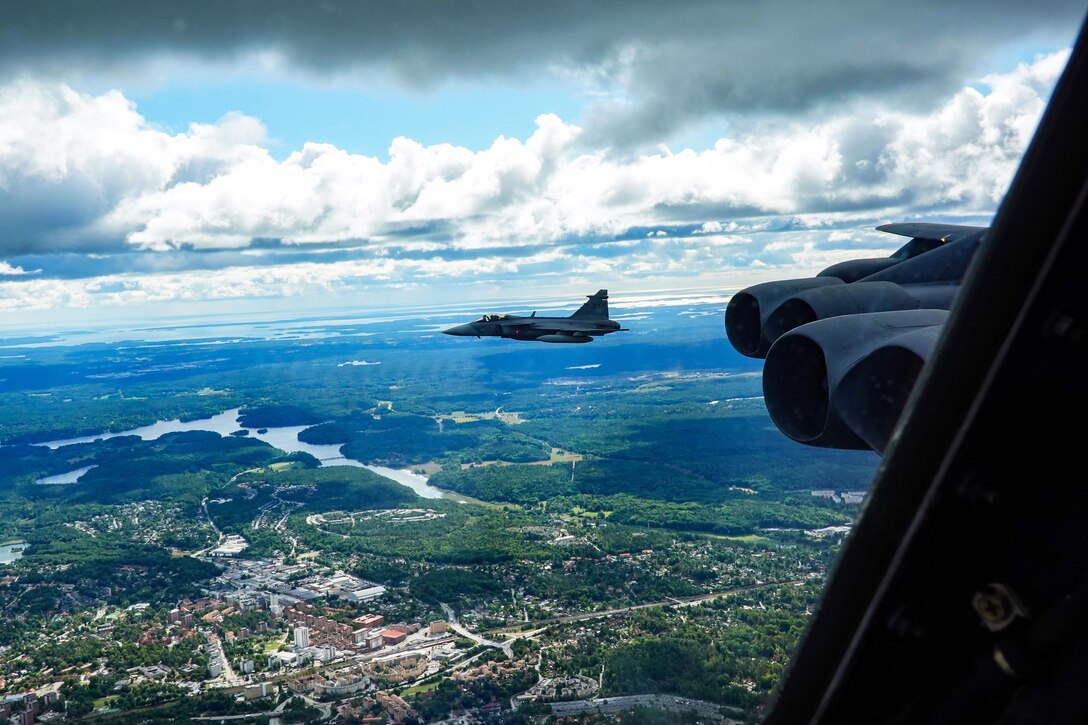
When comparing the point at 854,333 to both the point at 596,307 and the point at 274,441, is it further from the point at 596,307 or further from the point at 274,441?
the point at 274,441

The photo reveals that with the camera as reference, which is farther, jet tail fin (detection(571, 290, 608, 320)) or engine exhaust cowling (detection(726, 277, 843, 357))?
jet tail fin (detection(571, 290, 608, 320))

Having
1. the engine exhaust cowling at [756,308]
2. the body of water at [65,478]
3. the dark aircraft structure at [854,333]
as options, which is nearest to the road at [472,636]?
the engine exhaust cowling at [756,308]

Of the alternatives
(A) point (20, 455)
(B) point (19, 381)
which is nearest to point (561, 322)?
(A) point (20, 455)

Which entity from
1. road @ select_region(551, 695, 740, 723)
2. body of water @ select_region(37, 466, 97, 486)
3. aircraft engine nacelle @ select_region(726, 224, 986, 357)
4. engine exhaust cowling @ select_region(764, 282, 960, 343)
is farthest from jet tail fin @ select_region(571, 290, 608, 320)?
body of water @ select_region(37, 466, 97, 486)

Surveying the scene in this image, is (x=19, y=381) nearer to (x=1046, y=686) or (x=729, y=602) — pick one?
(x=729, y=602)

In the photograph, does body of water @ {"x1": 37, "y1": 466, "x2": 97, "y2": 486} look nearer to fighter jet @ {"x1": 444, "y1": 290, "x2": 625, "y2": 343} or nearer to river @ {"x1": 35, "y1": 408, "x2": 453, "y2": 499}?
river @ {"x1": 35, "y1": 408, "x2": 453, "y2": 499}

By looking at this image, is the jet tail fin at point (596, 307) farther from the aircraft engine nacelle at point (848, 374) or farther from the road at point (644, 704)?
the aircraft engine nacelle at point (848, 374)

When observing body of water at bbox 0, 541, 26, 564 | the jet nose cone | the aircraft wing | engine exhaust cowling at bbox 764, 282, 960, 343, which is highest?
the aircraft wing

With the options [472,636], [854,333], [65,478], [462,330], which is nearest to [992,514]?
[854,333]
